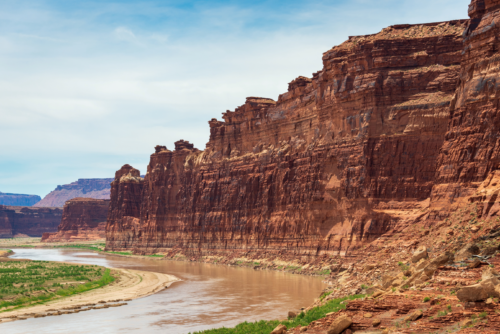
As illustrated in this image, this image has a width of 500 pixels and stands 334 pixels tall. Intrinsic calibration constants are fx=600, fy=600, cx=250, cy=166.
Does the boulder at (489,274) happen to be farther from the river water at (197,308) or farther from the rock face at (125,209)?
the rock face at (125,209)

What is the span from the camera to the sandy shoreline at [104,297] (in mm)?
43122

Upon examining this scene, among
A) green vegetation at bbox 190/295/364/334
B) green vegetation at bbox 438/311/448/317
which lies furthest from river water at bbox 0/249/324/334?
green vegetation at bbox 438/311/448/317

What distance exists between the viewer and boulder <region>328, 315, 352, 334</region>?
22.4 metres

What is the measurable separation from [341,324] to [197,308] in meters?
25.7

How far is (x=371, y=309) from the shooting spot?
77.7 ft

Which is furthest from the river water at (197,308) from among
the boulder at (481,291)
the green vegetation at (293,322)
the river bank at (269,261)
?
the boulder at (481,291)

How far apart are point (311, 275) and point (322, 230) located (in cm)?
722

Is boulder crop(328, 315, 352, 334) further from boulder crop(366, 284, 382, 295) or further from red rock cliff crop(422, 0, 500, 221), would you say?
red rock cliff crop(422, 0, 500, 221)

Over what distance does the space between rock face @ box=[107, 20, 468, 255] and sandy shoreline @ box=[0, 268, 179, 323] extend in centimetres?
1926

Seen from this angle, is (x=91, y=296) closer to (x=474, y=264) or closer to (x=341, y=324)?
(x=341, y=324)

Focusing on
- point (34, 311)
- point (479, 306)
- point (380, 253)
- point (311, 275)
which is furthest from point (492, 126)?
point (34, 311)

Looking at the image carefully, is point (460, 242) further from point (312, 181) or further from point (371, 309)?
point (312, 181)

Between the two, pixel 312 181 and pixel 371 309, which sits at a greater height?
pixel 312 181

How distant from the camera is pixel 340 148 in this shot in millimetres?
69750
